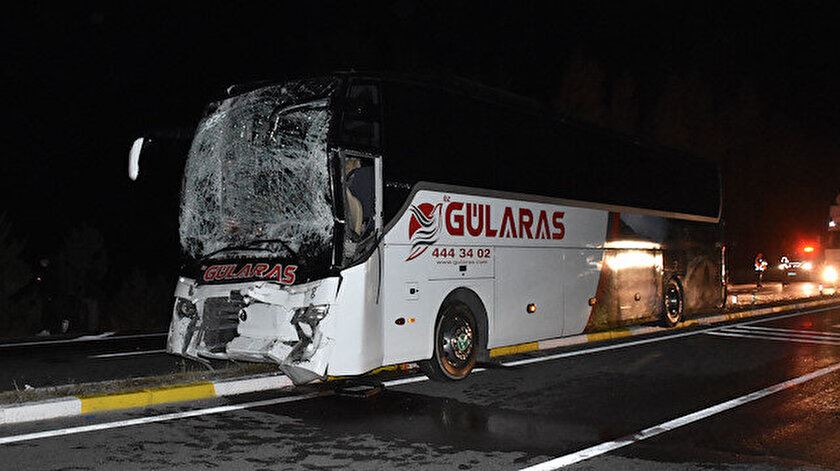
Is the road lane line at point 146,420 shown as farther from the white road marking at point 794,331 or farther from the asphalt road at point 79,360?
the white road marking at point 794,331

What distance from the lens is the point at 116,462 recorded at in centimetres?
659

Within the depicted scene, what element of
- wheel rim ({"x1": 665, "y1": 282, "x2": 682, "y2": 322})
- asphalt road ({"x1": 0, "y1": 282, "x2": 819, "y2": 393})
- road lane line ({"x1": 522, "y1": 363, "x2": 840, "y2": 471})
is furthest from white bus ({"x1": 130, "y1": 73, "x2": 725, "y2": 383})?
wheel rim ({"x1": 665, "y1": 282, "x2": 682, "y2": 322})

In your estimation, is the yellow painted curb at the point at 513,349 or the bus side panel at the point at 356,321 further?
the yellow painted curb at the point at 513,349

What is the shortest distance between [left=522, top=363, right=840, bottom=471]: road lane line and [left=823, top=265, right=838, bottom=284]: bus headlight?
2430 cm

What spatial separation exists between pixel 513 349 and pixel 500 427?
226 inches

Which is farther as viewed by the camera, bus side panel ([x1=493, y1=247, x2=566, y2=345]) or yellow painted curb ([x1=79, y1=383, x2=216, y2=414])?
bus side panel ([x1=493, y1=247, x2=566, y2=345])

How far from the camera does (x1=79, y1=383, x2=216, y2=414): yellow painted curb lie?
8672 mm

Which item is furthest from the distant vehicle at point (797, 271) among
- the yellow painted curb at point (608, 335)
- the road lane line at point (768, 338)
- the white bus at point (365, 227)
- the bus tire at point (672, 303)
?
the white bus at point (365, 227)

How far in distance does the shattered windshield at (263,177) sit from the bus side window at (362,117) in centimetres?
22

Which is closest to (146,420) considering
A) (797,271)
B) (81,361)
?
(81,361)

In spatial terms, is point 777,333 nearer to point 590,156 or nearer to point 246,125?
point 590,156

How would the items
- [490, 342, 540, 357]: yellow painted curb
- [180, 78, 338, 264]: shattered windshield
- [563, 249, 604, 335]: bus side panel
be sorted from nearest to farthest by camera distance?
[180, 78, 338, 264]: shattered windshield → [490, 342, 540, 357]: yellow painted curb → [563, 249, 604, 335]: bus side panel

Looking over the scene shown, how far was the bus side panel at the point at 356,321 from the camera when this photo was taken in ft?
29.2

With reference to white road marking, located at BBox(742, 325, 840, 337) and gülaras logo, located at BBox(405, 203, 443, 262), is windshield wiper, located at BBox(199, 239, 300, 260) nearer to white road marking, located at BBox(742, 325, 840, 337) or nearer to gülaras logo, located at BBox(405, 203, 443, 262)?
gülaras logo, located at BBox(405, 203, 443, 262)
